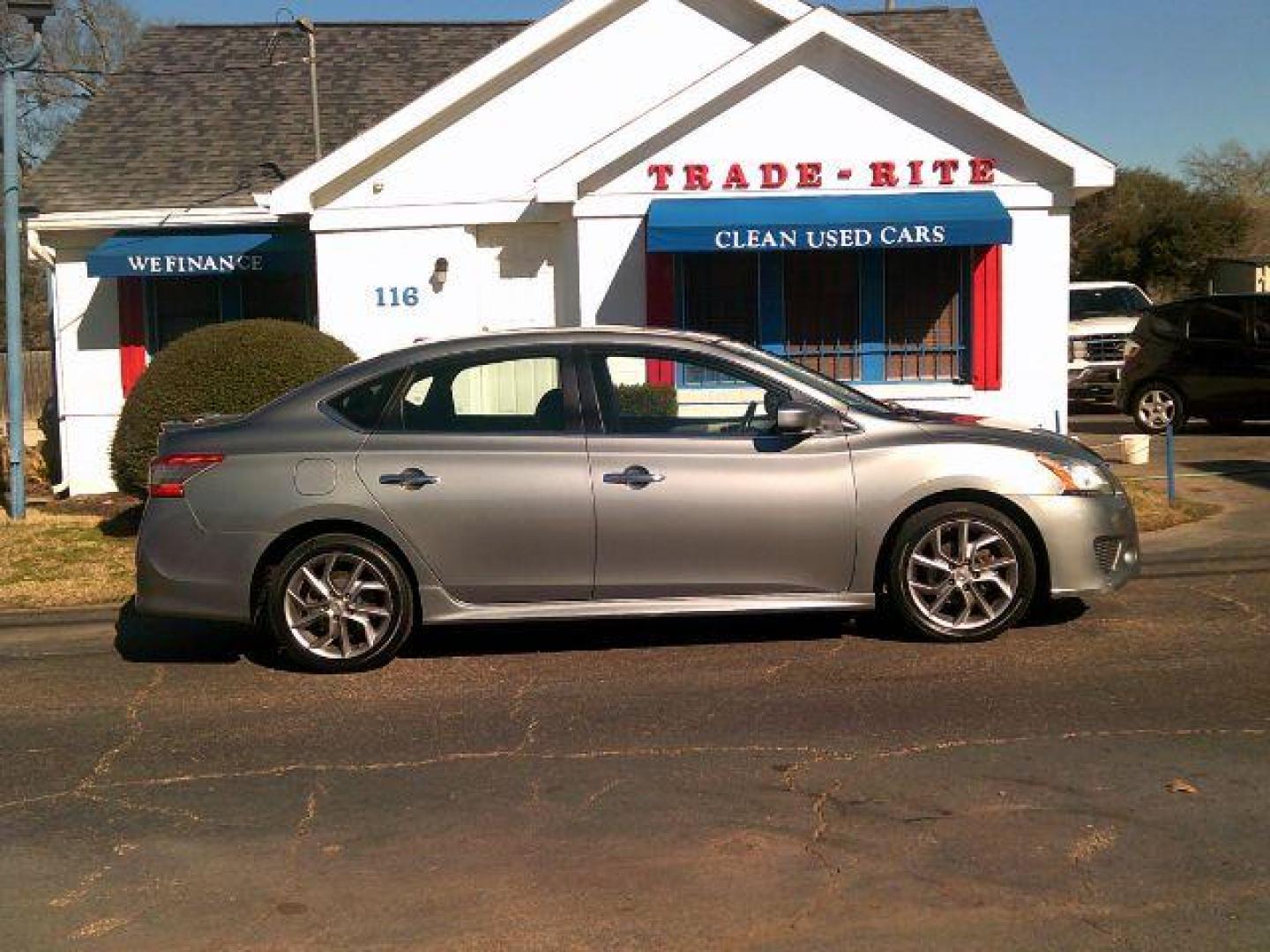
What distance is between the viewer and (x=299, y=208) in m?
14.4

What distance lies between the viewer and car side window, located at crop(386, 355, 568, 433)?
7.16 meters

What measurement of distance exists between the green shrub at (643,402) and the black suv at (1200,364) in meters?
10.8

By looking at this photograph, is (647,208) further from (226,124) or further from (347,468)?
(347,468)

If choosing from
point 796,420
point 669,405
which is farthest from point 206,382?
point 796,420

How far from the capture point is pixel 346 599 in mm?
6988

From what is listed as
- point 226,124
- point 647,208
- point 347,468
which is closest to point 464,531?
point 347,468

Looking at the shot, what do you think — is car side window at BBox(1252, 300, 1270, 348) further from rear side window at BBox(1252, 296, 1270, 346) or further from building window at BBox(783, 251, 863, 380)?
building window at BBox(783, 251, 863, 380)

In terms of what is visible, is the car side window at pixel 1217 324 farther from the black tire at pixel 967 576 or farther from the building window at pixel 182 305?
the building window at pixel 182 305

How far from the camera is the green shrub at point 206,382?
11250 mm

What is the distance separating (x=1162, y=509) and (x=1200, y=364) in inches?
258

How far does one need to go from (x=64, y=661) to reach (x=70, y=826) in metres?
2.83

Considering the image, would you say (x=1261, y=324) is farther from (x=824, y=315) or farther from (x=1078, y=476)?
(x=1078, y=476)

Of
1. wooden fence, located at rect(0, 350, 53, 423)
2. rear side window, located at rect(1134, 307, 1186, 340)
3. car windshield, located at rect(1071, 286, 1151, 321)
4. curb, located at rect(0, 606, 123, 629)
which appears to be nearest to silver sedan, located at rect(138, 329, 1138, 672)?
curb, located at rect(0, 606, 123, 629)

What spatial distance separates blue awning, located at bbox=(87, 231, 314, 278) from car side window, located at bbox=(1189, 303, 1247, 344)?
10182mm
